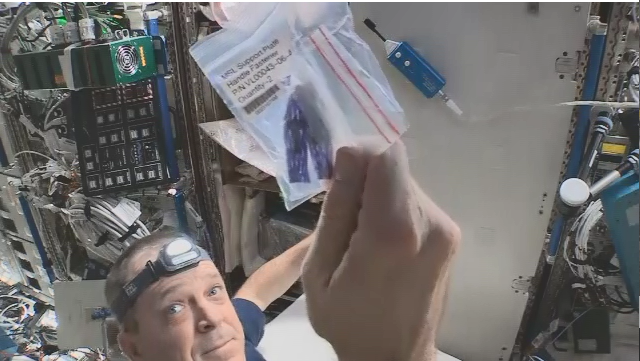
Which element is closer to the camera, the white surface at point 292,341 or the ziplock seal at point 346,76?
the ziplock seal at point 346,76

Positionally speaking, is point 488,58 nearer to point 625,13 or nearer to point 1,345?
point 625,13

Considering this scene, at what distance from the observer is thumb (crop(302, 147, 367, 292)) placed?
1.27 feet

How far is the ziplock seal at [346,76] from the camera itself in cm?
44

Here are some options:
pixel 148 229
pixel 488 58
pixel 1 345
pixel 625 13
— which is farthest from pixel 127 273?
pixel 625 13

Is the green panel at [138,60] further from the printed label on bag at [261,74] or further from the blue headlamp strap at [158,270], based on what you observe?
the printed label on bag at [261,74]

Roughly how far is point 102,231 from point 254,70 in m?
0.78

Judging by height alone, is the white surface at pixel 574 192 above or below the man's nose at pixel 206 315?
above

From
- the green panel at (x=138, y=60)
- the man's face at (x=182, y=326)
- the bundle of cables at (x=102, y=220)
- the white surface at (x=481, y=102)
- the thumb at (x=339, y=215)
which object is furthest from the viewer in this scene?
the bundle of cables at (x=102, y=220)

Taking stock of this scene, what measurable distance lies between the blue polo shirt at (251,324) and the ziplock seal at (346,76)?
503 mm

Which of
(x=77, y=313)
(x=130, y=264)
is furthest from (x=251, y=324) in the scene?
(x=77, y=313)

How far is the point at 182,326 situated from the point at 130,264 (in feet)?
0.44

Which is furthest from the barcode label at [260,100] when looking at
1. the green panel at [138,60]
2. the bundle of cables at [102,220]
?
the bundle of cables at [102,220]

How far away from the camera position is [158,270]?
80 cm

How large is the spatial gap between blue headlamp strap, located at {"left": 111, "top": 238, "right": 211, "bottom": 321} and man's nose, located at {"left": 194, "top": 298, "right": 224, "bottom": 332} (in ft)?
0.18
